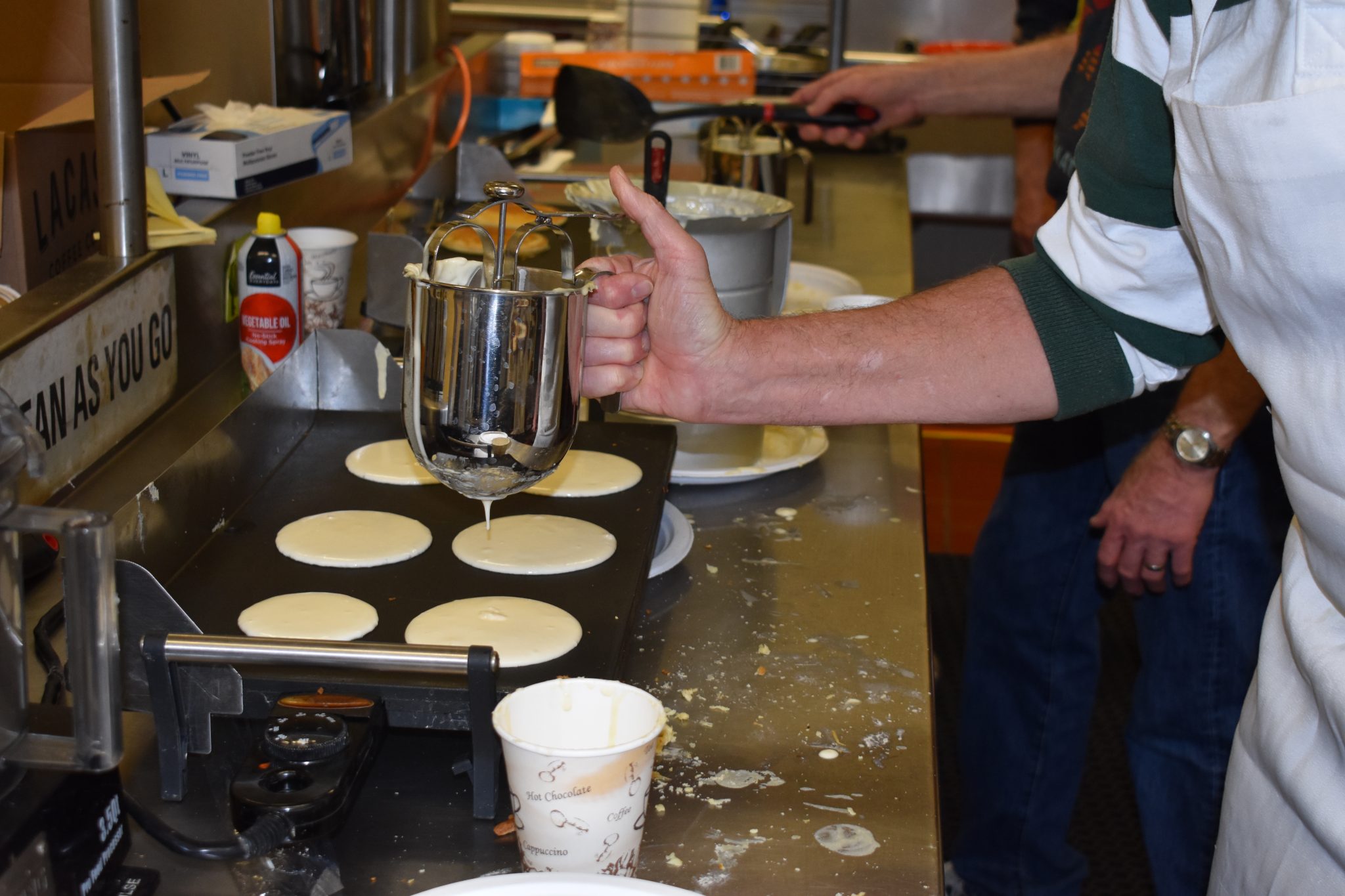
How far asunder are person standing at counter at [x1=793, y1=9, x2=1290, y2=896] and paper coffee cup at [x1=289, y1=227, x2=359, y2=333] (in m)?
1.04

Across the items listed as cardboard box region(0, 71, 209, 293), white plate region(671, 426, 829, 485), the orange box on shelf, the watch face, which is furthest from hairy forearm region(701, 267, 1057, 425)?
the orange box on shelf

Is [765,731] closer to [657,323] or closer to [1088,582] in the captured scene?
[657,323]

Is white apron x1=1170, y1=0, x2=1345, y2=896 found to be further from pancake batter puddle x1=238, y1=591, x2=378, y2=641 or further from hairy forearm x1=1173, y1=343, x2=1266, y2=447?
pancake batter puddle x1=238, y1=591, x2=378, y2=641

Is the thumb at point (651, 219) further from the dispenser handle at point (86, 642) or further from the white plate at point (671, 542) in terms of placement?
the dispenser handle at point (86, 642)

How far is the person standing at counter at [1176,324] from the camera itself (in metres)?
0.88

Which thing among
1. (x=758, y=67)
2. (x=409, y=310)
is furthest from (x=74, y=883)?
(x=758, y=67)

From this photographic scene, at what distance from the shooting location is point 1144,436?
1816 millimetres

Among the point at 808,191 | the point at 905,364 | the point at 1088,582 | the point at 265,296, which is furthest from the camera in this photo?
the point at 808,191

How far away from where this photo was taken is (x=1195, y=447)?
5.40 ft

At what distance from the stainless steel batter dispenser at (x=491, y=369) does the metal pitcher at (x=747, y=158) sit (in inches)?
54.5

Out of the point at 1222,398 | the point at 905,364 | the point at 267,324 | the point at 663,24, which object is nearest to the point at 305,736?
the point at 905,364

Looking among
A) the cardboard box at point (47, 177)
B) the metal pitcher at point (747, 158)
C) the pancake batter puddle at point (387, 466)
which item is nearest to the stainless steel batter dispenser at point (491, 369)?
the pancake batter puddle at point (387, 466)

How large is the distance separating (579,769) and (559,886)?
0.29 feet

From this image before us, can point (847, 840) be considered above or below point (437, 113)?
below
